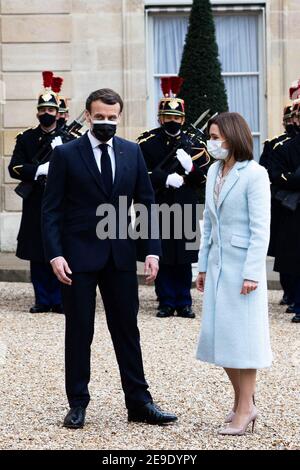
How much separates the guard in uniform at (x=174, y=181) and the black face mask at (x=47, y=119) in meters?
0.82

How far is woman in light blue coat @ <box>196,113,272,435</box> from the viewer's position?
672 centimetres

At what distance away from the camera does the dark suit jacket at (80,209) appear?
6.92 meters

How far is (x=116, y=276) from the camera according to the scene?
6.97m

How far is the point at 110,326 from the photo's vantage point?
23.1 feet

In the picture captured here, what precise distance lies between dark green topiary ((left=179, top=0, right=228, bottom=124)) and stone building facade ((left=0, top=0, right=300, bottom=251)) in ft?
4.13

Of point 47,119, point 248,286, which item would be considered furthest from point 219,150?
point 47,119

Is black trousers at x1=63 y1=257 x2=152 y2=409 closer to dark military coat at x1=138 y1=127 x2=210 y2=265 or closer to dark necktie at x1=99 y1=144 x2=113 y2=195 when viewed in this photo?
dark necktie at x1=99 y1=144 x2=113 y2=195

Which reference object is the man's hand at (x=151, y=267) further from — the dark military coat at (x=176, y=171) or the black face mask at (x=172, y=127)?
the black face mask at (x=172, y=127)

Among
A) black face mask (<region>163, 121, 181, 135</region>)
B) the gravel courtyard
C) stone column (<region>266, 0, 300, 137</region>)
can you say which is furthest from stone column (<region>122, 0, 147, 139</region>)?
the gravel courtyard

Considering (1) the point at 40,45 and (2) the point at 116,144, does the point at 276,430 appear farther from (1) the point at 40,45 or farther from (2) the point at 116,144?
(1) the point at 40,45

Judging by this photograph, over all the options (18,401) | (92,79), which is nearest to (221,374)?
(18,401)

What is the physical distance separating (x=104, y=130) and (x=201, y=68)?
29.0 feet

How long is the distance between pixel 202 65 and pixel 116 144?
872 cm

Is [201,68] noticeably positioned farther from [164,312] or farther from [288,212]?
[164,312]
